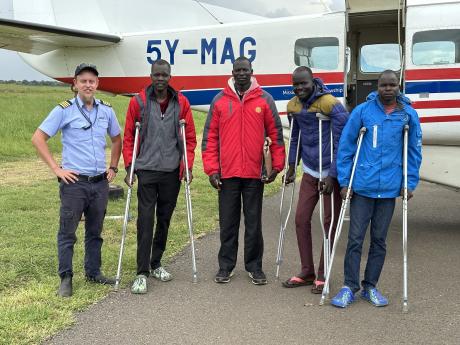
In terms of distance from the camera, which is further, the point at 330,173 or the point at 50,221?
Answer: the point at 50,221

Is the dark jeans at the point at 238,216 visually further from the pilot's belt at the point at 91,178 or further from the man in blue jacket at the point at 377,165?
the pilot's belt at the point at 91,178

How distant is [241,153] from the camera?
5.18m

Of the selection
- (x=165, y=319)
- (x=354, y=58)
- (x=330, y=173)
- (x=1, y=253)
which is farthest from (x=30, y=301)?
(x=354, y=58)

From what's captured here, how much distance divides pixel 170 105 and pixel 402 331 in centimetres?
298

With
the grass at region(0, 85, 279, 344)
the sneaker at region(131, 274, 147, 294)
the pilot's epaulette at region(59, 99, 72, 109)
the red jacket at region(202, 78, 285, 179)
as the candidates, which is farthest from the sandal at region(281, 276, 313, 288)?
the pilot's epaulette at region(59, 99, 72, 109)

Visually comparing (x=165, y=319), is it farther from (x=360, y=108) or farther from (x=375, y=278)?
(x=360, y=108)

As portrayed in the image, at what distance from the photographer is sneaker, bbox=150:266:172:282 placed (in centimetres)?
541

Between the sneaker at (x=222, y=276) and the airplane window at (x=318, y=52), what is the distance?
3.79 m

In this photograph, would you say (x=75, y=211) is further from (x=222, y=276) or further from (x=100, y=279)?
(x=222, y=276)

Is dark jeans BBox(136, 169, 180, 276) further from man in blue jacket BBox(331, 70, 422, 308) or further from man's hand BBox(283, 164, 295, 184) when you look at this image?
man in blue jacket BBox(331, 70, 422, 308)

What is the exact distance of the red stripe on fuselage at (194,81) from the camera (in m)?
7.79

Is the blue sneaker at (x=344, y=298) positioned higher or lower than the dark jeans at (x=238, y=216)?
lower

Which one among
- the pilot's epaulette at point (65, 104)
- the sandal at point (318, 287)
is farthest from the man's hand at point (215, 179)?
the pilot's epaulette at point (65, 104)

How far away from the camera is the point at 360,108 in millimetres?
4656
